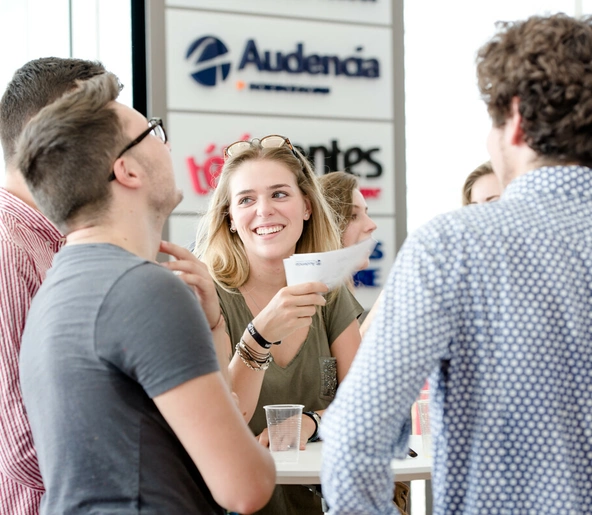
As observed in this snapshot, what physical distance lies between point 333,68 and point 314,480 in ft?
13.7

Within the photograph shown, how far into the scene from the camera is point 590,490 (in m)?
1.14

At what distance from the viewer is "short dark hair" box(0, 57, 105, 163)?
1.78 m

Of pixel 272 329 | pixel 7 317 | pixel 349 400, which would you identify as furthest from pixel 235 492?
pixel 272 329

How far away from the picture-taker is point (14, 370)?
155 centimetres

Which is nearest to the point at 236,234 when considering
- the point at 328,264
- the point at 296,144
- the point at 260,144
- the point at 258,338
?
the point at 260,144

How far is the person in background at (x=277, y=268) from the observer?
Answer: 2588 mm

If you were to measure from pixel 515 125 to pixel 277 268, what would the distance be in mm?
1675

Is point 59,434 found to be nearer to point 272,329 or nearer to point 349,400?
point 349,400

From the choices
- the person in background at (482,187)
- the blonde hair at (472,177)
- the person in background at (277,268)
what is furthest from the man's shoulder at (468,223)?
the blonde hair at (472,177)

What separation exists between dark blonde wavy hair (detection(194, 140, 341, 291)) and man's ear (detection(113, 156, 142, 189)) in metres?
1.35

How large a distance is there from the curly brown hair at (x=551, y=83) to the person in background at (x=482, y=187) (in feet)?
8.21

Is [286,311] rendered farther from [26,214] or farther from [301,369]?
[26,214]

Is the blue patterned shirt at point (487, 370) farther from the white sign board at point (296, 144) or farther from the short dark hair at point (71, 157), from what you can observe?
the white sign board at point (296, 144)

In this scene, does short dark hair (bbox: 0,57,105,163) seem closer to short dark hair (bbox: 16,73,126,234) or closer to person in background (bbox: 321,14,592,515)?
short dark hair (bbox: 16,73,126,234)
